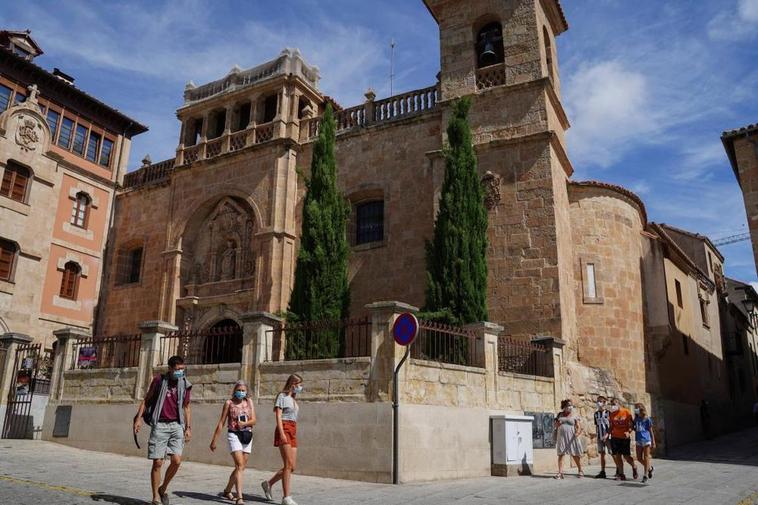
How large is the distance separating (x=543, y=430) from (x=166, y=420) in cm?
849

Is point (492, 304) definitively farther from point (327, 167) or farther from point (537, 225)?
point (327, 167)

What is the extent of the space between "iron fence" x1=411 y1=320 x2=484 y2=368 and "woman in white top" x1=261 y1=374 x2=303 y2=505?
15.1 feet

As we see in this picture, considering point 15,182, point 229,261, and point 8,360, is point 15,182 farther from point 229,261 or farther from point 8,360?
point 8,360

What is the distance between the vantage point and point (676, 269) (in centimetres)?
2105

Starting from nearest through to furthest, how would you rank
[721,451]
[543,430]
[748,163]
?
[543,430], [748,163], [721,451]

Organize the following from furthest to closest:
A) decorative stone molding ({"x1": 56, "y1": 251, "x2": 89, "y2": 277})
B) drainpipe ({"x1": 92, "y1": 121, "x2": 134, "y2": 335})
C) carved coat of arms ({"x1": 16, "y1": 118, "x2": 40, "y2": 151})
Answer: drainpipe ({"x1": 92, "y1": 121, "x2": 134, "y2": 335}) → decorative stone molding ({"x1": 56, "y1": 251, "x2": 89, "y2": 277}) → carved coat of arms ({"x1": 16, "y1": 118, "x2": 40, "y2": 151})

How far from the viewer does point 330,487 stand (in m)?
9.12

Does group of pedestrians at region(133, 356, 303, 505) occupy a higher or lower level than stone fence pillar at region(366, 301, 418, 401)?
lower

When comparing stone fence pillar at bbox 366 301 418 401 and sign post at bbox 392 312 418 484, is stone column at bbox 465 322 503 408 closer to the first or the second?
stone fence pillar at bbox 366 301 418 401

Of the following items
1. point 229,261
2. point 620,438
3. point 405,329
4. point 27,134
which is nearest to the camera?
point 405,329

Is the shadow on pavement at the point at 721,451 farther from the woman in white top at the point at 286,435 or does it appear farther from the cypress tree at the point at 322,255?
the woman in white top at the point at 286,435

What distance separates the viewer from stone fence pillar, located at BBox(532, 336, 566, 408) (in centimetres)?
1358

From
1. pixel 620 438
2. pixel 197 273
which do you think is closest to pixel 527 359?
pixel 620 438

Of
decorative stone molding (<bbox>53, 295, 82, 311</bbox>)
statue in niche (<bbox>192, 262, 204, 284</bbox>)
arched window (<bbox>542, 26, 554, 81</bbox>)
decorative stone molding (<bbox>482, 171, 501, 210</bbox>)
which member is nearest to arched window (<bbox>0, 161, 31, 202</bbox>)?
decorative stone molding (<bbox>53, 295, 82, 311</bbox>)
